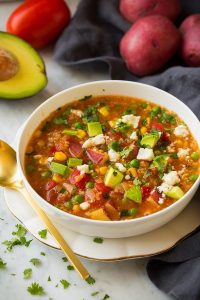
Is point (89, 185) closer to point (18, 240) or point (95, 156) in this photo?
point (95, 156)

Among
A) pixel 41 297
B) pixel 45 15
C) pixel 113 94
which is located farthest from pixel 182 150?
pixel 45 15

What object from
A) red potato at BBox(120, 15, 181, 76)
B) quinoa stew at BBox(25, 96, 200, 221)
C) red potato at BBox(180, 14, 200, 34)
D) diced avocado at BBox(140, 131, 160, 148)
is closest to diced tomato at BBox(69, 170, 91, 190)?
quinoa stew at BBox(25, 96, 200, 221)

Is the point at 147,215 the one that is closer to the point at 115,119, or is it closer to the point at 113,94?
the point at 115,119

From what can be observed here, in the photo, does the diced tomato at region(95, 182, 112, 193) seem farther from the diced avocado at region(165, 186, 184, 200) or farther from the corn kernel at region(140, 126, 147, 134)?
the corn kernel at region(140, 126, 147, 134)

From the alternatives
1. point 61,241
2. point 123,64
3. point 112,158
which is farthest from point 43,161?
point 123,64

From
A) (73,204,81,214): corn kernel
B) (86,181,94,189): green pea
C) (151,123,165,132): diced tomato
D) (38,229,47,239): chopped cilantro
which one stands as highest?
(151,123,165,132): diced tomato

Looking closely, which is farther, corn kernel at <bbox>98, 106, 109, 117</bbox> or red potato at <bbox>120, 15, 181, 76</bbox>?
red potato at <bbox>120, 15, 181, 76</bbox>

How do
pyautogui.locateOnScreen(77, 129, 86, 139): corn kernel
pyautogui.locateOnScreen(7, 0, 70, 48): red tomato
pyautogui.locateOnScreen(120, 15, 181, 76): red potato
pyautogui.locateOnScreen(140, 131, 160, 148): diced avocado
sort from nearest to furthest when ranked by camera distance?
pyautogui.locateOnScreen(140, 131, 160, 148): diced avocado, pyautogui.locateOnScreen(77, 129, 86, 139): corn kernel, pyautogui.locateOnScreen(120, 15, 181, 76): red potato, pyautogui.locateOnScreen(7, 0, 70, 48): red tomato
